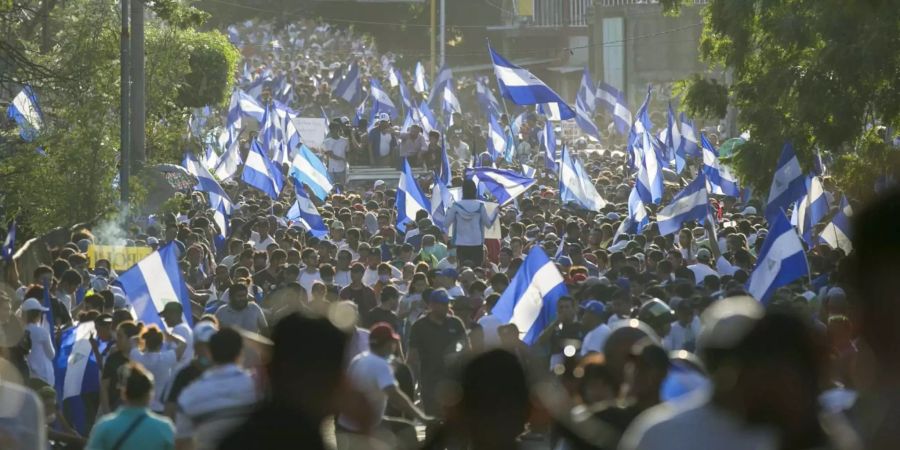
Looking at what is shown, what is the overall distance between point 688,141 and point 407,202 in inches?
408

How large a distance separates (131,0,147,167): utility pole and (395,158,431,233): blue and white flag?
386cm

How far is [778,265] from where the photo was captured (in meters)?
13.4

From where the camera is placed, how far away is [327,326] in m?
4.70

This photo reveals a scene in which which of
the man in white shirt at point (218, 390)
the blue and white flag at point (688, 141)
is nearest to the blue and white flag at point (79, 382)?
the man in white shirt at point (218, 390)

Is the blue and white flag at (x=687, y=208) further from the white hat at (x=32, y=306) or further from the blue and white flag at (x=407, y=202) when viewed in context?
the white hat at (x=32, y=306)

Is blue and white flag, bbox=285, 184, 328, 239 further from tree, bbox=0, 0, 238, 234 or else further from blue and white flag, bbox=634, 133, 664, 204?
blue and white flag, bbox=634, 133, 664, 204

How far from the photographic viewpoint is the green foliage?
30.8 meters

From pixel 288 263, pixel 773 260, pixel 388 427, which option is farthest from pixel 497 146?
→ pixel 388 427

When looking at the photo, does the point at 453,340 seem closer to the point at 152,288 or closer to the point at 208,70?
the point at 152,288

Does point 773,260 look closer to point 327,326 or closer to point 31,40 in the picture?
point 327,326

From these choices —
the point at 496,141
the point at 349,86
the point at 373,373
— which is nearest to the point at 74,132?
the point at 496,141

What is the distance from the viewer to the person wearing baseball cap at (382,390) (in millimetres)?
7785

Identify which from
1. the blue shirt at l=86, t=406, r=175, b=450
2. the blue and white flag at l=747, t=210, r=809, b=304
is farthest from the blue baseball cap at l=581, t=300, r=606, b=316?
the blue shirt at l=86, t=406, r=175, b=450

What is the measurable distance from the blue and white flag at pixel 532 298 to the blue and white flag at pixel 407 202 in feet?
28.2
